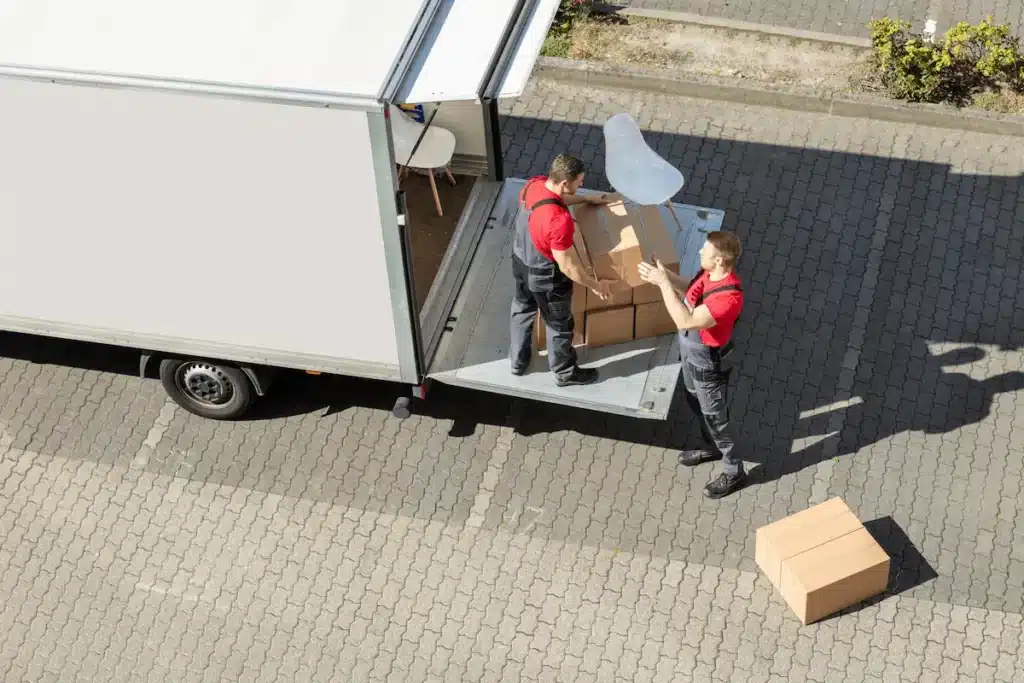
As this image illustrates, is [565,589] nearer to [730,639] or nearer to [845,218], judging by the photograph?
[730,639]

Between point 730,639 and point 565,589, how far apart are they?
111cm

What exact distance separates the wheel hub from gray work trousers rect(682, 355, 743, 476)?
10.8 feet

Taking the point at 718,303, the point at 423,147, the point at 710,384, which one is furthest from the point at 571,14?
the point at 718,303

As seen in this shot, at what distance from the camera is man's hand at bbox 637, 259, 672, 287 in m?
7.09

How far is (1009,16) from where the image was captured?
38.2 feet

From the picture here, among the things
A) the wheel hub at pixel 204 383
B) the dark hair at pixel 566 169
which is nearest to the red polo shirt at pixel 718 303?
Answer: the dark hair at pixel 566 169

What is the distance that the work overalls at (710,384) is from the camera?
284 inches

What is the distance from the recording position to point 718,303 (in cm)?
691

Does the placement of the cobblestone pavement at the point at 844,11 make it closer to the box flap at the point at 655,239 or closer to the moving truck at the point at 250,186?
the box flap at the point at 655,239

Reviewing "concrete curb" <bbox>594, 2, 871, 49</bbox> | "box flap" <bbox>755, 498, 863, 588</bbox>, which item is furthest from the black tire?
"concrete curb" <bbox>594, 2, 871, 49</bbox>

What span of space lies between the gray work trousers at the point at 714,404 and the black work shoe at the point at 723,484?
0.12 feet

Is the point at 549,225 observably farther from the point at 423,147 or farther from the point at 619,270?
the point at 423,147

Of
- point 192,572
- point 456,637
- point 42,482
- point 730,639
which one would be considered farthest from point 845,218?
point 42,482

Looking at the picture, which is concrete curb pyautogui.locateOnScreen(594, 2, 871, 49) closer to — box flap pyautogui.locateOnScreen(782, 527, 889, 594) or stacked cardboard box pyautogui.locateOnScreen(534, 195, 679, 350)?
stacked cardboard box pyautogui.locateOnScreen(534, 195, 679, 350)
